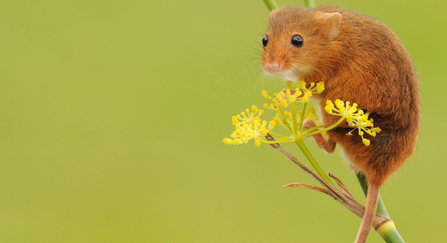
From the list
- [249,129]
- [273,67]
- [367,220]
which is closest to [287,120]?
[249,129]

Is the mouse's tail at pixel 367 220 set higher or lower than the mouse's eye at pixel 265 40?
lower

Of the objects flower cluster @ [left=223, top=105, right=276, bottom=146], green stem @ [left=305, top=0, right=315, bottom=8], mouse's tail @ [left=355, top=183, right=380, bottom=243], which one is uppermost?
green stem @ [left=305, top=0, right=315, bottom=8]

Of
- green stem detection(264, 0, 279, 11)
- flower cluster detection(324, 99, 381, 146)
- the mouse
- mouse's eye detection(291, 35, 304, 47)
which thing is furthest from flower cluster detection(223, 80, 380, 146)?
green stem detection(264, 0, 279, 11)

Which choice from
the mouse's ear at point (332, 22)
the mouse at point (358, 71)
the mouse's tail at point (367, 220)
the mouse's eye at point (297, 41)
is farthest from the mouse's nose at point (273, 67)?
the mouse's tail at point (367, 220)

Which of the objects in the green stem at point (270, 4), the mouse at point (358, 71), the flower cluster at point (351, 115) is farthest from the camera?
the green stem at point (270, 4)

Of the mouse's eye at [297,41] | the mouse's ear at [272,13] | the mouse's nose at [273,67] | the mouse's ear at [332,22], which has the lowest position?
the mouse's nose at [273,67]

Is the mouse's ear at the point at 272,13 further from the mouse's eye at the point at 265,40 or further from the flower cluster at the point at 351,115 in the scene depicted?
the flower cluster at the point at 351,115

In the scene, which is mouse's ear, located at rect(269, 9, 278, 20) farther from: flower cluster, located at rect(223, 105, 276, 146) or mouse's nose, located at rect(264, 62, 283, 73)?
flower cluster, located at rect(223, 105, 276, 146)
